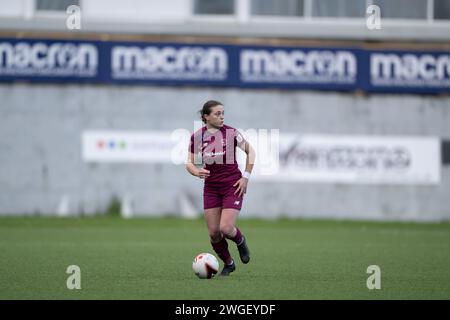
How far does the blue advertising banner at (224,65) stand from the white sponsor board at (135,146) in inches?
56.8

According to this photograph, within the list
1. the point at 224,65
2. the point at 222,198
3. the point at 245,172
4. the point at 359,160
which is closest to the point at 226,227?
the point at 222,198

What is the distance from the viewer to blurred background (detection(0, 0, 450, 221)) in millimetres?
26109

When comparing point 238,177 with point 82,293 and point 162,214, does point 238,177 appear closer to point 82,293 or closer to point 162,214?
point 82,293

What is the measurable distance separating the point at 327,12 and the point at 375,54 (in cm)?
200

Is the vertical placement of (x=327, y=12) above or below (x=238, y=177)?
above

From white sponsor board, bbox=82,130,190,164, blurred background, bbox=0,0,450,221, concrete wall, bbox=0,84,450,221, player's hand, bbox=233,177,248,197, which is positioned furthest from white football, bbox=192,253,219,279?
concrete wall, bbox=0,84,450,221

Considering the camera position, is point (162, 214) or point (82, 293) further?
point (162, 214)

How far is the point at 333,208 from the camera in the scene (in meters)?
26.8

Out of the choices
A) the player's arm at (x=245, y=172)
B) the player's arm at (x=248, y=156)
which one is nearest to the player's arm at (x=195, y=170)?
the player's arm at (x=245, y=172)

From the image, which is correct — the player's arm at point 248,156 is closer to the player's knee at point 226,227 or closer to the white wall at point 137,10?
the player's knee at point 226,227

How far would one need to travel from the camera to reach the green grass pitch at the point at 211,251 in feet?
33.0

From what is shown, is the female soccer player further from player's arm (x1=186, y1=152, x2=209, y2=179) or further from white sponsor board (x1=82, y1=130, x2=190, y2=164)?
white sponsor board (x1=82, y1=130, x2=190, y2=164)

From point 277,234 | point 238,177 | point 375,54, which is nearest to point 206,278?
point 238,177

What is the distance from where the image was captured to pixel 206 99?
86.7ft
